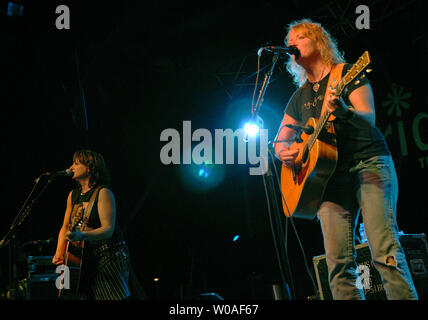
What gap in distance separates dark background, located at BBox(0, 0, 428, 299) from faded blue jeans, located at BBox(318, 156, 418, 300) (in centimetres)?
253

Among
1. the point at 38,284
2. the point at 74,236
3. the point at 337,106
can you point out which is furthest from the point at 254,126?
the point at 38,284

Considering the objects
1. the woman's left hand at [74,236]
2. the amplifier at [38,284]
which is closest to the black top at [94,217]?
the woman's left hand at [74,236]

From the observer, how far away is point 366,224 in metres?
2.33

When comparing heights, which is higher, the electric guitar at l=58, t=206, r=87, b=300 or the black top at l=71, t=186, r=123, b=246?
the black top at l=71, t=186, r=123, b=246

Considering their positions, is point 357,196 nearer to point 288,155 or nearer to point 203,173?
point 288,155

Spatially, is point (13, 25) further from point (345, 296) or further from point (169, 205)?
point (345, 296)

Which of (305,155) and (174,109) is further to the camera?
(174,109)

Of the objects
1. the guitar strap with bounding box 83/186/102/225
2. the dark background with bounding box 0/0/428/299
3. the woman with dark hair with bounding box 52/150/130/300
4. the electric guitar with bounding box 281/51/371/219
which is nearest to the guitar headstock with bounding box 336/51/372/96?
the electric guitar with bounding box 281/51/371/219

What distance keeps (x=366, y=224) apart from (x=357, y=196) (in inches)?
7.9

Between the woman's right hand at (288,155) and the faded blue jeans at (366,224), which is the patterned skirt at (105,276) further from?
the faded blue jeans at (366,224)

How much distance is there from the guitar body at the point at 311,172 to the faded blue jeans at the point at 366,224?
7 centimetres

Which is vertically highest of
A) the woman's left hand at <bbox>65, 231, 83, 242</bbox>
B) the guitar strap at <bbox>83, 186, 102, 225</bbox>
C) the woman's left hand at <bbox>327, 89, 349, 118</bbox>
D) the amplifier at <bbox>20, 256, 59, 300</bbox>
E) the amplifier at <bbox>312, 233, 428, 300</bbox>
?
the woman's left hand at <bbox>327, 89, 349, 118</bbox>

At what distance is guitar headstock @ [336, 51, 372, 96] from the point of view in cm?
228

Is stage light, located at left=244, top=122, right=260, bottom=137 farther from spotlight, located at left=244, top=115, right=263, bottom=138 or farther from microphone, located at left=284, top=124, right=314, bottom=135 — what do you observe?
microphone, located at left=284, top=124, right=314, bottom=135
